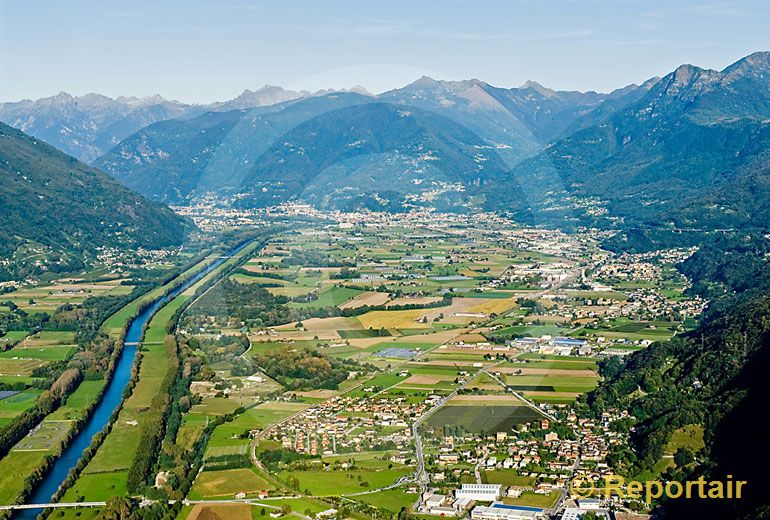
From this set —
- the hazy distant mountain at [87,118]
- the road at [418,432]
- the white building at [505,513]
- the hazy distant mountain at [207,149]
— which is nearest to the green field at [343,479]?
the road at [418,432]

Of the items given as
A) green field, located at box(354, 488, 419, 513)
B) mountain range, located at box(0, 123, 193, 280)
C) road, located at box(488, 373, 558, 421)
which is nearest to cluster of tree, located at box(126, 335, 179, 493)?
green field, located at box(354, 488, 419, 513)

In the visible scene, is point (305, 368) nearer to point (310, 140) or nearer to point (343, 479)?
point (343, 479)

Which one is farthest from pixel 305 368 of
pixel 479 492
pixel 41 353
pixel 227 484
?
pixel 479 492

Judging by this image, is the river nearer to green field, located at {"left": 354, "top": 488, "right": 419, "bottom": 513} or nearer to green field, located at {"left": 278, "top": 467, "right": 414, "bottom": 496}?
green field, located at {"left": 278, "top": 467, "right": 414, "bottom": 496}

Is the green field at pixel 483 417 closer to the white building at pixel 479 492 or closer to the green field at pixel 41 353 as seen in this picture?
the white building at pixel 479 492

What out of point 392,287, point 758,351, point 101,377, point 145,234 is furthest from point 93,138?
point 758,351

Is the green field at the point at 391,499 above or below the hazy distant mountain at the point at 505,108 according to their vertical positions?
below
